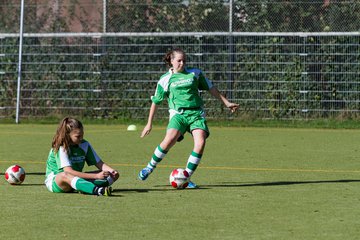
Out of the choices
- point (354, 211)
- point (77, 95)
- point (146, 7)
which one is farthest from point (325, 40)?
point (354, 211)

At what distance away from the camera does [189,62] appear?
2573cm

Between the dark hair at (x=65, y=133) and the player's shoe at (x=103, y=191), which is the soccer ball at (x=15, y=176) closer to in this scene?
the dark hair at (x=65, y=133)

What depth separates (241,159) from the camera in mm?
15344

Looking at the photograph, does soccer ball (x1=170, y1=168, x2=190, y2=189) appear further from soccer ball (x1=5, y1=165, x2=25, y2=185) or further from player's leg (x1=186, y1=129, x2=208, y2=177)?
soccer ball (x1=5, y1=165, x2=25, y2=185)

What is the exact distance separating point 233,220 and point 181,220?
1.47 ft

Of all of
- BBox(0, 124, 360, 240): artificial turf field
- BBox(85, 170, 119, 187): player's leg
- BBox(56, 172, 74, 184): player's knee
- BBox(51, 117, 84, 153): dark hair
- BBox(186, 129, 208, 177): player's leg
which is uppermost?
BBox(51, 117, 84, 153): dark hair

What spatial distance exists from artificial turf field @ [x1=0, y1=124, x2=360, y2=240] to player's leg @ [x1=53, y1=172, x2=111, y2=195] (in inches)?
4.2

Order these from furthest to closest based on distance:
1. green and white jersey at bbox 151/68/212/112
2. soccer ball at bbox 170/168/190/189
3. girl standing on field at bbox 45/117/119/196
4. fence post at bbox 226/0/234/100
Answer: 1. fence post at bbox 226/0/234/100
2. green and white jersey at bbox 151/68/212/112
3. soccer ball at bbox 170/168/190/189
4. girl standing on field at bbox 45/117/119/196

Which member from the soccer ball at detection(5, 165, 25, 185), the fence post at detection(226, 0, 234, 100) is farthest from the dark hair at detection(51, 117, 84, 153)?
the fence post at detection(226, 0, 234, 100)

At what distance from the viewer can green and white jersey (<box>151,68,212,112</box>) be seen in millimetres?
12117

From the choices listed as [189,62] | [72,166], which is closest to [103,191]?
[72,166]

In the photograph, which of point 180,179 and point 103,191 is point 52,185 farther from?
point 180,179

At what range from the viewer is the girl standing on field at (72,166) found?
1050 centimetres

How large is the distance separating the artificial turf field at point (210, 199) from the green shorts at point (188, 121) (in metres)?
0.70
